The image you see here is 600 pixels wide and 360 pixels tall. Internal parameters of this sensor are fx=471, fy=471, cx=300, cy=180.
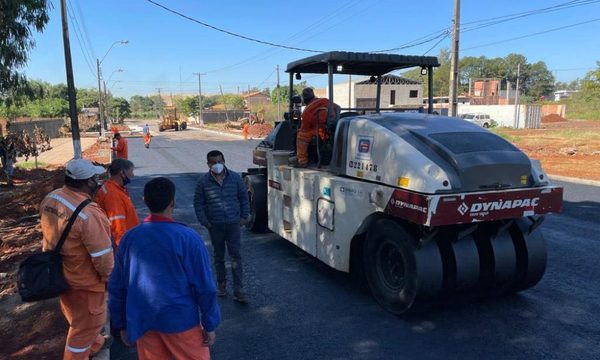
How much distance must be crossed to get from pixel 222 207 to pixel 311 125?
183cm

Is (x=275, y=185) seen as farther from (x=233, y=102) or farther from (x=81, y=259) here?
(x=233, y=102)

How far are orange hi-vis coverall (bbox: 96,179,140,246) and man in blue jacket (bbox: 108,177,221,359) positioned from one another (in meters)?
1.68

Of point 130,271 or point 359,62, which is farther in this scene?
point 359,62

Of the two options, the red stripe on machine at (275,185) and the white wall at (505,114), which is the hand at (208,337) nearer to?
the red stripe on machine at (275,185)

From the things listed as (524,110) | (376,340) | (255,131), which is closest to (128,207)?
(376,340)

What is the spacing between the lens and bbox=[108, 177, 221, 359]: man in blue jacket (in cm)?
252

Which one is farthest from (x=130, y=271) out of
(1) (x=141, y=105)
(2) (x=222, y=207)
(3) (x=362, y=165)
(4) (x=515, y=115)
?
(1) (x=141, y=105)

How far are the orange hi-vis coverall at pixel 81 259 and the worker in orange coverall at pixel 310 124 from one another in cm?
336

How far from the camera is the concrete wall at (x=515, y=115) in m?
47.3

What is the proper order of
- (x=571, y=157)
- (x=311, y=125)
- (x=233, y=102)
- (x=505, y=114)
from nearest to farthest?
(x=311, y=125) < (x=571, y=157) < (x=505, y=114) < (x=233, y=102)

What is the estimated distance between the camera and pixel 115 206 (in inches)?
167

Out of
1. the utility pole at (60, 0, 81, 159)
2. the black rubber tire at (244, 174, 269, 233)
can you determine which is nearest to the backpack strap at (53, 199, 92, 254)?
the black rubber tire at (244, 174, 269, 233)

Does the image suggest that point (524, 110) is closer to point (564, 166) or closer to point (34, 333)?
point (564, 166)

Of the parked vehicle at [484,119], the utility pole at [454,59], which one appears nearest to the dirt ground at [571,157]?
the utility pole at [454,59]
